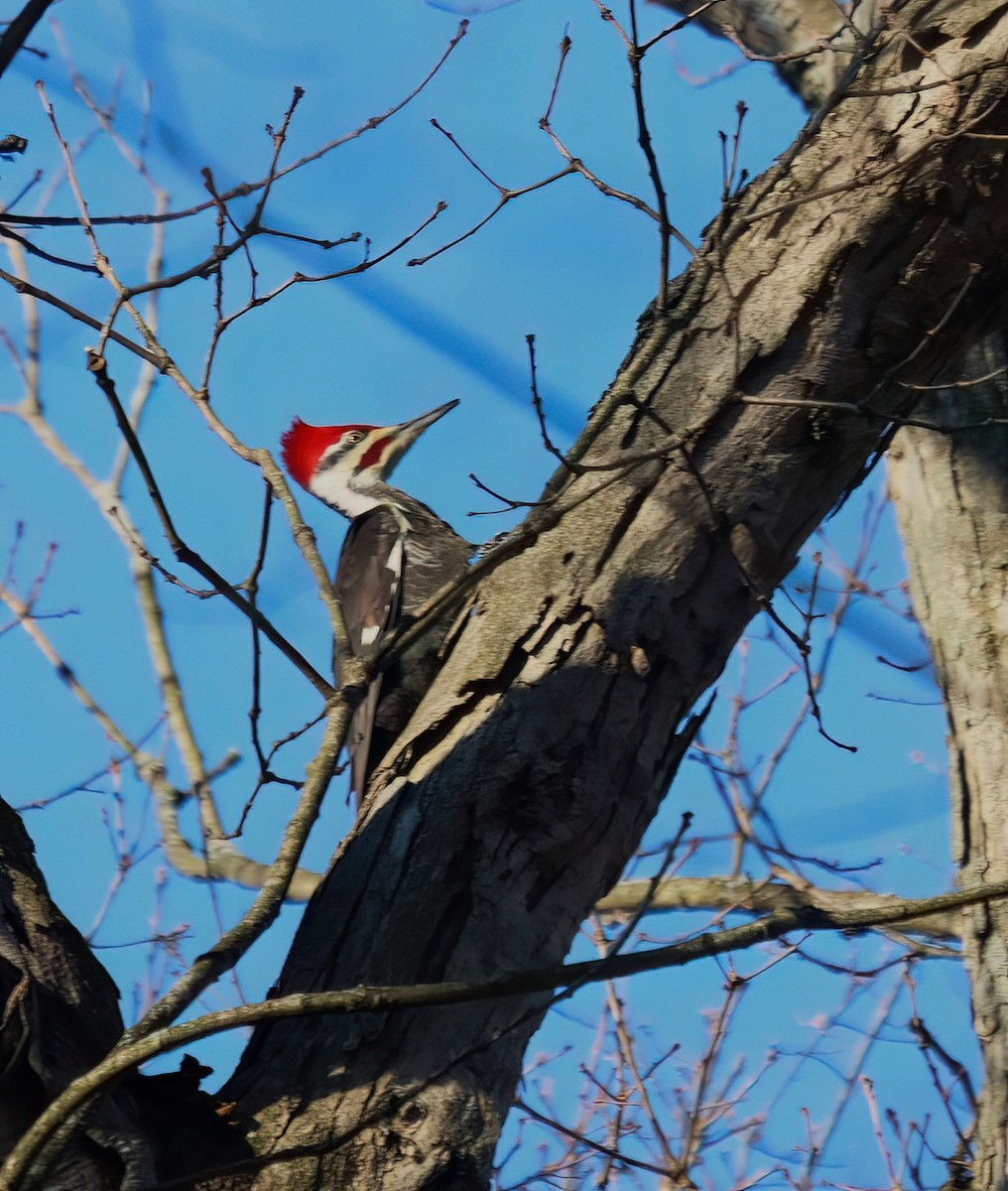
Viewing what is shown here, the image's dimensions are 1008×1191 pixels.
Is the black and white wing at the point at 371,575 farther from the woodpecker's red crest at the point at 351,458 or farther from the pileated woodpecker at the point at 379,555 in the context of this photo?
the woodpecker's red crest at the point at 351,458

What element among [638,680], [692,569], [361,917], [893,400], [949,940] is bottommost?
[361,917]

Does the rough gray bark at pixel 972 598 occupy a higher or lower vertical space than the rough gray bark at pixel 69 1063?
higher

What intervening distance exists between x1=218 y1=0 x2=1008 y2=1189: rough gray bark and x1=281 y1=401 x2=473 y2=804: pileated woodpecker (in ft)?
0.81

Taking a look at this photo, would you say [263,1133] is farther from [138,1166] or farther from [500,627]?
[500,627]

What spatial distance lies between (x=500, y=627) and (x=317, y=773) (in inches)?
22.5

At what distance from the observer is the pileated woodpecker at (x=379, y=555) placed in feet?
8.25

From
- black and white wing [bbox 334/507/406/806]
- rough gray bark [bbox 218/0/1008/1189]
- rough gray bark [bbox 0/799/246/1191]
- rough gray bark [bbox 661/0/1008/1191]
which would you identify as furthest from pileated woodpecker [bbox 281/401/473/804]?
rough gray bark [bbox 661/0/1008/1191]

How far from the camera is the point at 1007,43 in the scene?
244cm

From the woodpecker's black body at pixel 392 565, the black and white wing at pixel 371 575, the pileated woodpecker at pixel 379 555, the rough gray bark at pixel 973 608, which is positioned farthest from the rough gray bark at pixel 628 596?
the black and white wing at pixel 371 575

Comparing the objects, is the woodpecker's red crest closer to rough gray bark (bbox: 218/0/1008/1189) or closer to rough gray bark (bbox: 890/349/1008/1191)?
rough gray bark (bbox: 890/349/1008/1191)

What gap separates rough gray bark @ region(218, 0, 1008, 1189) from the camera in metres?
1.80

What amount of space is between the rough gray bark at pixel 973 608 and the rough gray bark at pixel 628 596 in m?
0.41

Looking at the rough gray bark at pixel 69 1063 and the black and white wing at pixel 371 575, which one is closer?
the rough gray bark at pixel 69 1063

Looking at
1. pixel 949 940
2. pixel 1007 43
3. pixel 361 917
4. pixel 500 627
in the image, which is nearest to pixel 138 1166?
pixel 361 917
